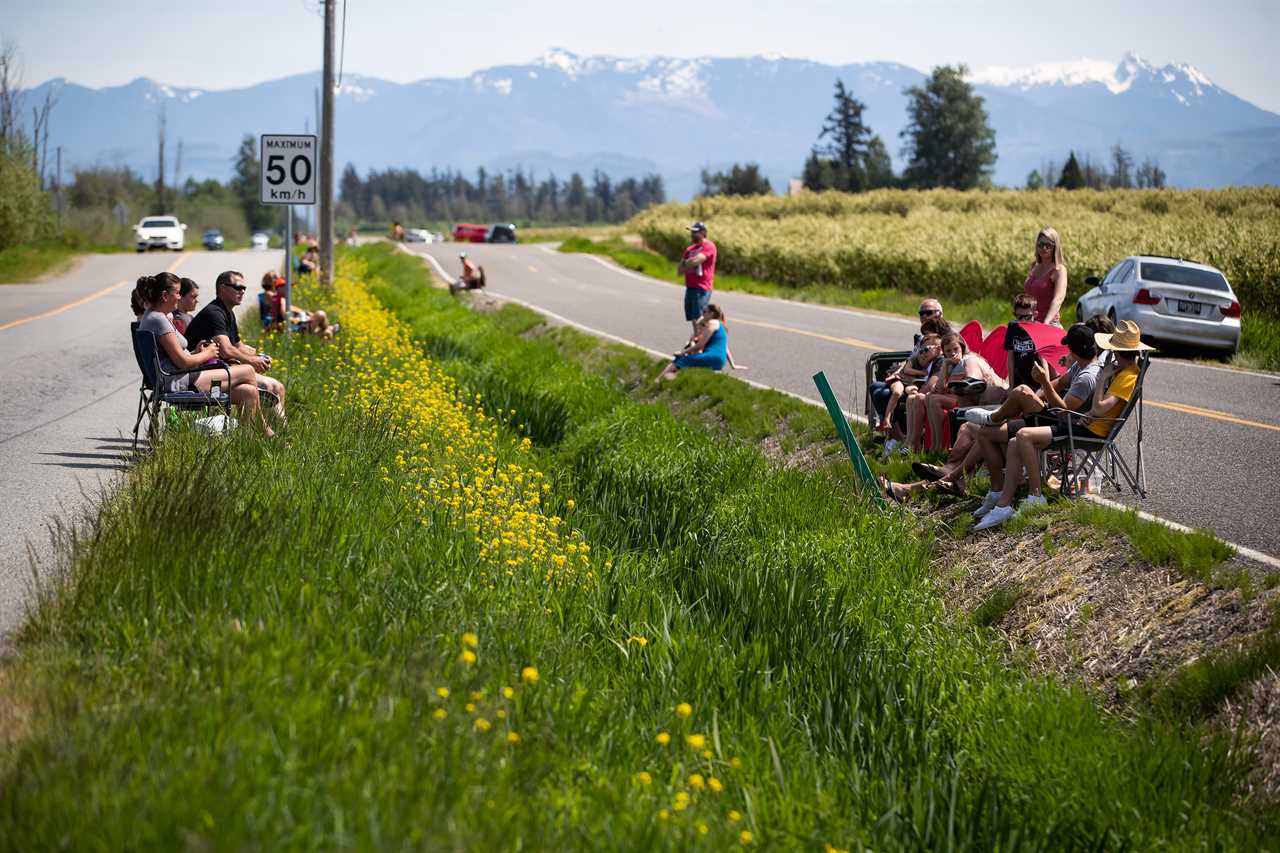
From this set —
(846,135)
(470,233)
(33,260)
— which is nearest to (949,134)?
(846,135)

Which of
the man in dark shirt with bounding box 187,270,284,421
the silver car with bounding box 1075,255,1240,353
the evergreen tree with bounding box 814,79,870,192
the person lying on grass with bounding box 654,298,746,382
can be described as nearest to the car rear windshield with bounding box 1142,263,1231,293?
the silver car with bounding box 1075,255,1240,353

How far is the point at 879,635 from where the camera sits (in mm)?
6789

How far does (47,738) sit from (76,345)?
693 inches

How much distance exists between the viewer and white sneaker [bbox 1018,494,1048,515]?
785 cm

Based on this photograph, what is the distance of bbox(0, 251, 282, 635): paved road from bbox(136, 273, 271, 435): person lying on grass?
85 centimetres

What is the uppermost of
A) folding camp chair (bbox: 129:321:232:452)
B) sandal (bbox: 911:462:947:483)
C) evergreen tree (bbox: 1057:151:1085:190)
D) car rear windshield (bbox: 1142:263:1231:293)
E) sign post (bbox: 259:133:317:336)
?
evergreen tree (bbox: 1057:151:1085:190)

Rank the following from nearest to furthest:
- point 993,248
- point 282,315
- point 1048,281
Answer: point 1048,281, point 282,315, point 993,248

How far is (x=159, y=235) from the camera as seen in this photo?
5894 centimetres

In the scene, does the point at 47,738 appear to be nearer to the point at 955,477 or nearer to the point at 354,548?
the point at 354,548

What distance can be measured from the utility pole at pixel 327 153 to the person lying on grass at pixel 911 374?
18.1 metres

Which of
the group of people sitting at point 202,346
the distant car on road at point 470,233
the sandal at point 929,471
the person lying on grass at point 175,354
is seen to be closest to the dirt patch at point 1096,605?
the sandal at point 929,471

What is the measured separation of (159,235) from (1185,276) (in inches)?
2003

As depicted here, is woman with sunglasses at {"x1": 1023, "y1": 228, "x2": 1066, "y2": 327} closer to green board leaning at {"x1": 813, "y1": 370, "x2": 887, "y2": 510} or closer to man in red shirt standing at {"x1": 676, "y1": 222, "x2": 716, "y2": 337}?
green board leaning at {"x1": 813, "y1": 370, "x2": 887, "y2": 510}

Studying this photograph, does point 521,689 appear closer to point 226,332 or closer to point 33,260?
point 226,332
